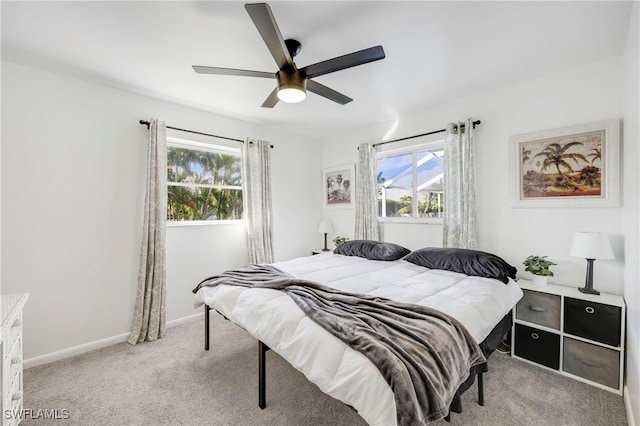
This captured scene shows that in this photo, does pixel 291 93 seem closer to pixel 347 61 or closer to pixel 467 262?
pixel 347 61

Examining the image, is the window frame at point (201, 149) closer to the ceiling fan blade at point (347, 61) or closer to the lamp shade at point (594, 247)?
the ceiling fan blade at point (347, 61)

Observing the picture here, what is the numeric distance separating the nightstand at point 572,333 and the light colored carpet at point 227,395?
0.31 ft

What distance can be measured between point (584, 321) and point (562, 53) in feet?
7.06

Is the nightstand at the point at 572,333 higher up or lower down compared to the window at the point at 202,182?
lower down

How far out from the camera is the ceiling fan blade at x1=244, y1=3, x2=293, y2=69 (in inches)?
53.0

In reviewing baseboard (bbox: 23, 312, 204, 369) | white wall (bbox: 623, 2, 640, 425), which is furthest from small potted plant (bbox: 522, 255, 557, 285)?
baseboard (bbox: 23, 312, 204, 369)

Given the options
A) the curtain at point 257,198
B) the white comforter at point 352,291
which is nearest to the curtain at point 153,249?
the white comforter at point 352,291

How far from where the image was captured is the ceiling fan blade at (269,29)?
135 cm

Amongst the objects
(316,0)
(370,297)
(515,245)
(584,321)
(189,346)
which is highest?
(316,0)

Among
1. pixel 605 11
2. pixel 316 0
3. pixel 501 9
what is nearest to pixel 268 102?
pixel 316 0

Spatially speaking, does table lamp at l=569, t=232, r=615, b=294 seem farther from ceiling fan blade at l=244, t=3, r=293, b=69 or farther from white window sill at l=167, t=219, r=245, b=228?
white window sill at l=167, t=219, r=245, b=228

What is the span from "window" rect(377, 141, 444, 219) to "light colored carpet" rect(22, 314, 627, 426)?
184cm

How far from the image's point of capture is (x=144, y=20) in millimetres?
1826

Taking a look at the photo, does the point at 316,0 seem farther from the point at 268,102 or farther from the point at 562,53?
the point at 562,53
